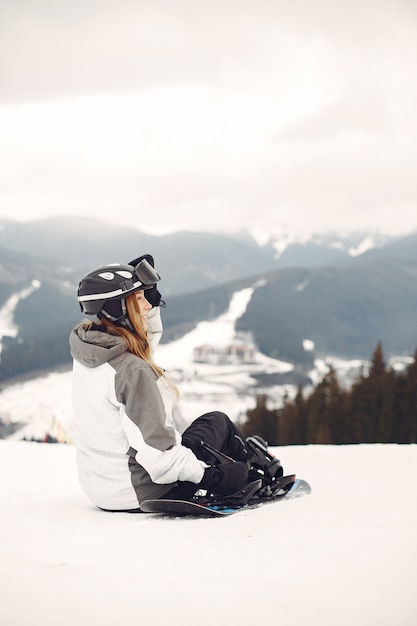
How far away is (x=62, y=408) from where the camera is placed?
655ft

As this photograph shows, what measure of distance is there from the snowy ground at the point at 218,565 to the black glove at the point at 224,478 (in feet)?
0.83

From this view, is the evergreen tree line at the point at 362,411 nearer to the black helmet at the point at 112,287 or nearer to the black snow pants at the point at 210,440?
the black snow pants at the point at 210,440

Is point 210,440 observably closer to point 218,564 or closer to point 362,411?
point 218,564

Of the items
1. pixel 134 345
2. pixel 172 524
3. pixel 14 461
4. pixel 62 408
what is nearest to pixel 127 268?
pixel 134 345

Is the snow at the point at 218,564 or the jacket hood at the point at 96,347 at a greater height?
the jacket hood at the point at 96,347

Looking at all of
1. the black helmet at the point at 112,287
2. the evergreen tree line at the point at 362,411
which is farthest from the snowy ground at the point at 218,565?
the evergreen tree line at the point at 362,411

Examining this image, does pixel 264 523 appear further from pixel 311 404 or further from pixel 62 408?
pixel 62 408

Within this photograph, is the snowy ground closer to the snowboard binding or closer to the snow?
the snow

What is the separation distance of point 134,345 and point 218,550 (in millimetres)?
1794

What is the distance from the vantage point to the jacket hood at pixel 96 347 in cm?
539

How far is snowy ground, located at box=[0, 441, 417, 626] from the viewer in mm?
3307

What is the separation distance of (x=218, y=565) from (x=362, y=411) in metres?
58.5

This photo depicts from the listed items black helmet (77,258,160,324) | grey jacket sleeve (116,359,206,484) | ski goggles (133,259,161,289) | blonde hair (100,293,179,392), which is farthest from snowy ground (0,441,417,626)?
ski goggles (133,259,161,289)

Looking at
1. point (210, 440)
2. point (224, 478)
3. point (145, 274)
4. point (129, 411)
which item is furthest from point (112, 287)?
point (224, 478)
